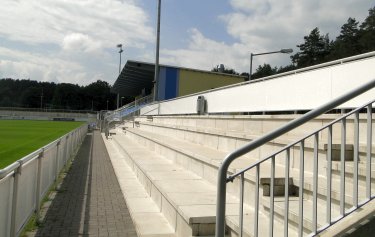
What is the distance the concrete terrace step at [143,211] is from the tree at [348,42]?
66363 millimetres

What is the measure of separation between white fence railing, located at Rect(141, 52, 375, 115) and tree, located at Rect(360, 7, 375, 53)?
5750 centimetres

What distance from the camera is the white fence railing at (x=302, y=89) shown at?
19.5 ft

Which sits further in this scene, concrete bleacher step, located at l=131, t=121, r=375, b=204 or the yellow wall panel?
the yellow wall panel

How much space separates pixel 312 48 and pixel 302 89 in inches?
3317

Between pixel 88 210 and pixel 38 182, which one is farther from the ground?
pixel 38 182

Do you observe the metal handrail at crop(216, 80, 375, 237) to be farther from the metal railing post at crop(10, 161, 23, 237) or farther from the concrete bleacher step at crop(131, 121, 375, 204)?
the metal railing post at crop(10, 161, 23, 237)

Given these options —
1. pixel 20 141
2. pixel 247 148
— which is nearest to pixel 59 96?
pixel 20 141

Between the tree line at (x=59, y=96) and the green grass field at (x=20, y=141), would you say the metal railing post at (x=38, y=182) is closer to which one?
the green grass field at (x=20, y=141)

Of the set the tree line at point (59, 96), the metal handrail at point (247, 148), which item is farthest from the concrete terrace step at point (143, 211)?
the tree line at point (59, 96)

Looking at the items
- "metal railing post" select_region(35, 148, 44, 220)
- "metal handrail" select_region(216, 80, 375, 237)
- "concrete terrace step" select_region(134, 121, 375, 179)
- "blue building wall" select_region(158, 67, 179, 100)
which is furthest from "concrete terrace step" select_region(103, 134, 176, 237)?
"blue building wall" select_region(158, 67, 179, 100)

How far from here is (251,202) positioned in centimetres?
509

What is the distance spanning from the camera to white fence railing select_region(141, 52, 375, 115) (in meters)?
5.95

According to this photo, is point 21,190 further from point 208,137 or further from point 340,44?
point 340,44

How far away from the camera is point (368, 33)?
212 ft
